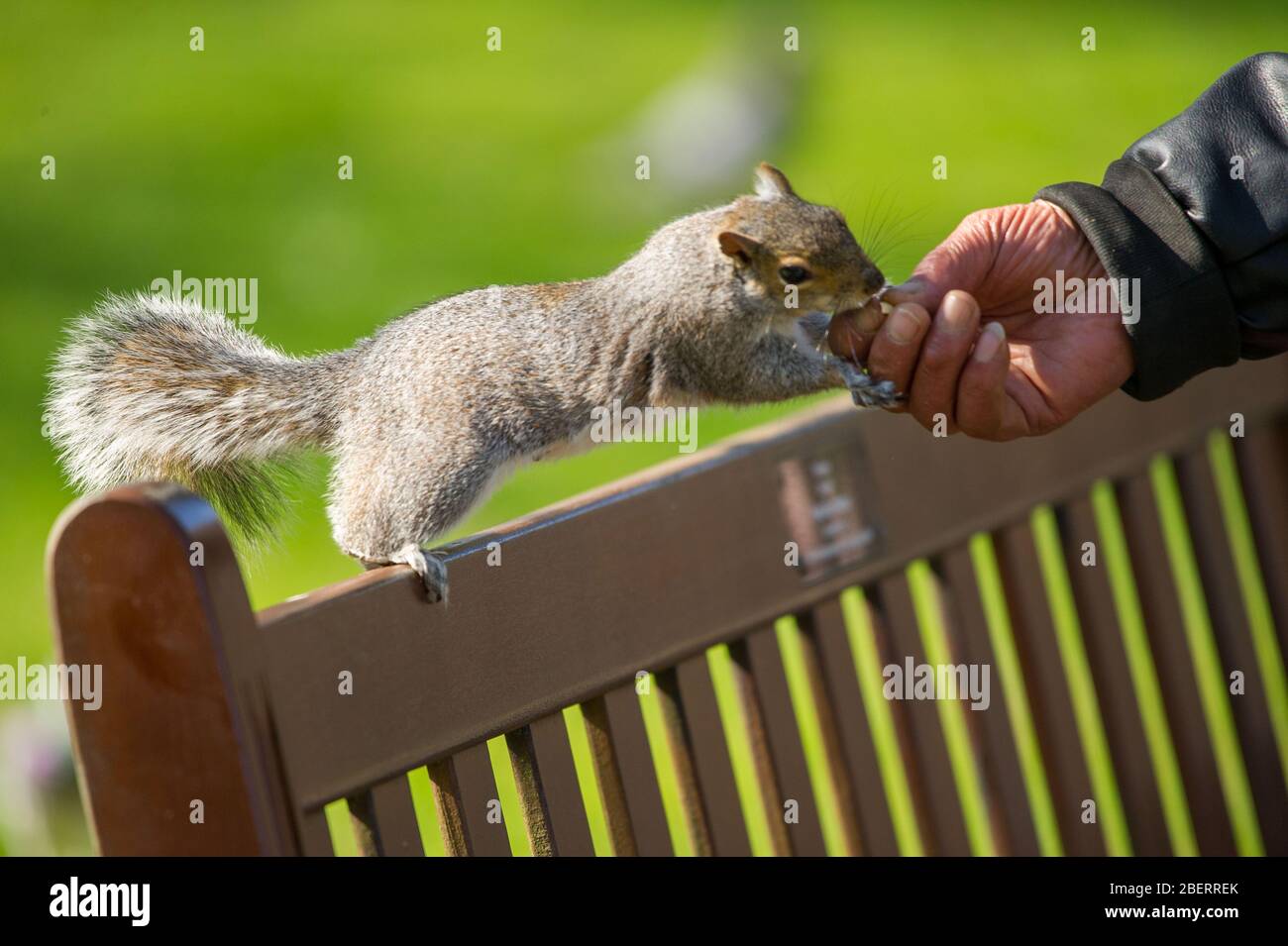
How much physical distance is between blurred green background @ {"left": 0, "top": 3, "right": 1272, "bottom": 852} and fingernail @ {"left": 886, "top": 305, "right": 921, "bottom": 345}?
5.05 feet

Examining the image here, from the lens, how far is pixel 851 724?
1.17m

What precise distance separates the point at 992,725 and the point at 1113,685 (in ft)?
0.52

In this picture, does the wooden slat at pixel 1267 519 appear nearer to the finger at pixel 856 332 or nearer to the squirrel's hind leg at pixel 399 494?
the finger at pixel 856 332

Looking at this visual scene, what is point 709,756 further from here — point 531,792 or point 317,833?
point 317,833

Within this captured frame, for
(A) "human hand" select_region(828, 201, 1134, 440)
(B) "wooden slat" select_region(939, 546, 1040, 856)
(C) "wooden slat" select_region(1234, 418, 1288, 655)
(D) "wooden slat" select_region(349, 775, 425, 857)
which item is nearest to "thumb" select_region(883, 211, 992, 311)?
(A) "human hand" select_region(828, 201, 1134, 440)

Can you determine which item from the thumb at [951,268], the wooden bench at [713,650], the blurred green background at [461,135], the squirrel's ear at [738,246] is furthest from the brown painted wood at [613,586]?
the blurred green background at [461,135]

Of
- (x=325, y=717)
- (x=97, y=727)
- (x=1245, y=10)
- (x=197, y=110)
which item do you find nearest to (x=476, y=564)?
(x=325, y=717)

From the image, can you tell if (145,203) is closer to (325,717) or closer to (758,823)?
(758,823)

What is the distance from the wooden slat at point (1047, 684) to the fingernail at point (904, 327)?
0.27 meters

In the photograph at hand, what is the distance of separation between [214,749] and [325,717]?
103 mm

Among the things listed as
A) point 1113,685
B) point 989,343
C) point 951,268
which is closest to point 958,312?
point 989,343

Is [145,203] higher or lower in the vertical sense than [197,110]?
lower

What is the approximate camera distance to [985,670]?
124 centimetres

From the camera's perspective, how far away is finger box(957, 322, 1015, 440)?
110cm
